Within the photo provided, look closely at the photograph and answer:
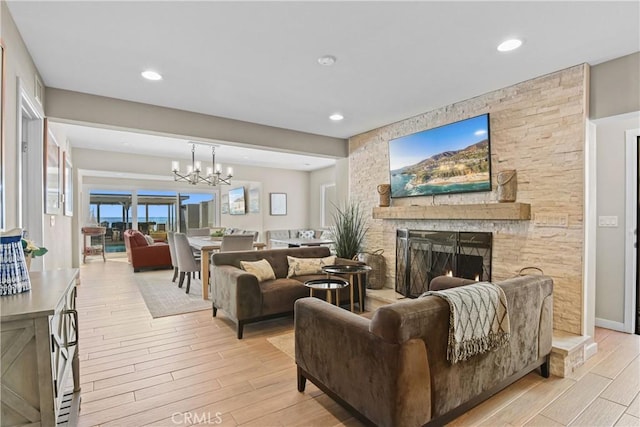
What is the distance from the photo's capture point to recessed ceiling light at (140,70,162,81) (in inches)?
118

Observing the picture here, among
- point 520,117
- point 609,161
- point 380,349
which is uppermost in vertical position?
point 520,117

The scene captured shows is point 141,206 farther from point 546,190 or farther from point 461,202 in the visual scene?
point 546,190

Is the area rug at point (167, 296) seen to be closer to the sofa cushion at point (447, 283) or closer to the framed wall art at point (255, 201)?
the sofa cushion at point (447, 283)

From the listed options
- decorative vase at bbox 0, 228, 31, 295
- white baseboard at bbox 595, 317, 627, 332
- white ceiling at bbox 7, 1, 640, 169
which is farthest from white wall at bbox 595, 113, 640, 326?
decorative vase at bbox 0, 228, 31, 295

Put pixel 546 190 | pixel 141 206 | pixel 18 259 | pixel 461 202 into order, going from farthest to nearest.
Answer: pixel 141 206 < pixel 461 202 < pixel 546 190 < pixel 18 259

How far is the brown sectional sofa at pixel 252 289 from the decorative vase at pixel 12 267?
196 centimetres

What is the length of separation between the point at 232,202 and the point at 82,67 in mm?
6760

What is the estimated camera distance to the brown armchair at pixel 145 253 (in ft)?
23.3

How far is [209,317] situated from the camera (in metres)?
3.99

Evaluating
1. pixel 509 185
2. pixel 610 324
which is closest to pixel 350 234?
pixel 509 185

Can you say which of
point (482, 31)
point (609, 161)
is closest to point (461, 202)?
point (609, 161)

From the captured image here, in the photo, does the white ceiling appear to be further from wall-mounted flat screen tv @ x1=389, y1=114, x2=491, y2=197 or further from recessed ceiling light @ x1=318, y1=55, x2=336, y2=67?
→ wall-mounted flat screen tv @ x1=389, y1=114, x2=491, y2=197

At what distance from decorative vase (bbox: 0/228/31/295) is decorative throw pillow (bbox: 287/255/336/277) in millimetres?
2822

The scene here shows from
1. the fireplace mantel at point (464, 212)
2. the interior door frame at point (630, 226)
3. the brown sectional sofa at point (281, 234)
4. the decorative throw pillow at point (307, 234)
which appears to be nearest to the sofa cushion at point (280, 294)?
Answer: the fireplace mantel at point (464, 212)
